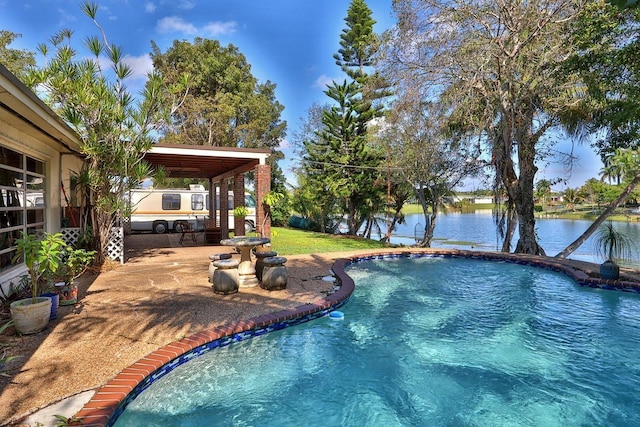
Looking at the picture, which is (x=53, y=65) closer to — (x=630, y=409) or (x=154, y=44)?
(x=630, y=409)

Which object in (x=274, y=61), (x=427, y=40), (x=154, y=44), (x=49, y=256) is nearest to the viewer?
(x=49, y=256)

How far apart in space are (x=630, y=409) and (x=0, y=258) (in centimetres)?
730

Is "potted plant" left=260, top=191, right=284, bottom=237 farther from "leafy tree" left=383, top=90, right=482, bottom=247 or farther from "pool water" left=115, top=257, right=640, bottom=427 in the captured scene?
"leafy tree" left=383, top=90, right=482, bottom=247

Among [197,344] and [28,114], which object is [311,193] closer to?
[28,114]

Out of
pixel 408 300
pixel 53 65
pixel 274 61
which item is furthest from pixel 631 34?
pixel 274 61

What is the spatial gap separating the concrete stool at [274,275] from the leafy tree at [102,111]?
3780mm

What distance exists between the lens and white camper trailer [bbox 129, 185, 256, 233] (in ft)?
49.9

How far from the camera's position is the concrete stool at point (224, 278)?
5.22 m

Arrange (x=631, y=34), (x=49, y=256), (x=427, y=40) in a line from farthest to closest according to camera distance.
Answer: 1. (x=427, y=40)
2. (x=631, y=34)
3. (x=49, y=256)

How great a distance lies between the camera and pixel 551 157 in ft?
37.6

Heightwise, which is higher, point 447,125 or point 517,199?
point 447,125

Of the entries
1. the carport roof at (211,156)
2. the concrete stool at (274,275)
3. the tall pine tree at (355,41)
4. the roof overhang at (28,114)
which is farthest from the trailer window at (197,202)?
the concrete stool at (274,275)

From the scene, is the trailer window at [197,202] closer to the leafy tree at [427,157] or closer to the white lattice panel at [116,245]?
the white lattice panel at [116,245]

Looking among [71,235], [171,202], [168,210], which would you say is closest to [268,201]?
[71,235]
